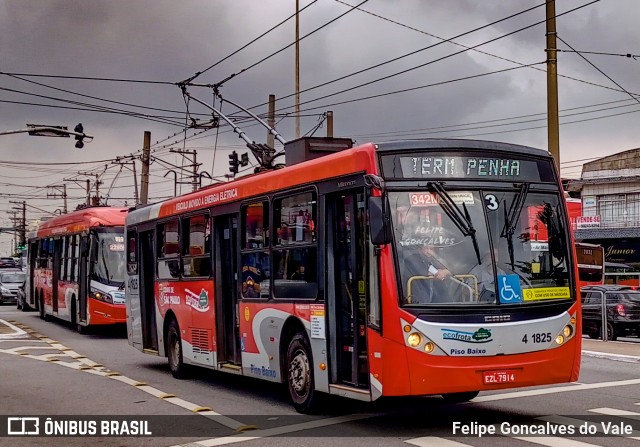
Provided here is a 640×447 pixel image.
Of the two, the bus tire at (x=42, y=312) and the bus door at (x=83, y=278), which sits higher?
the bus door at (x=83, y=278)

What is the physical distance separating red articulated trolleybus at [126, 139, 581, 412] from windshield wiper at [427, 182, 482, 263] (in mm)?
13

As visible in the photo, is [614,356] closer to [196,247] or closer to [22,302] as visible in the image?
[196,247]

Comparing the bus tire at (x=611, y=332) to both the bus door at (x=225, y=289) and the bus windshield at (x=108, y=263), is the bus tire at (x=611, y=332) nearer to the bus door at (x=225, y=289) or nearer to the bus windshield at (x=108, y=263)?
the bus windshield at (x=108, y=263)

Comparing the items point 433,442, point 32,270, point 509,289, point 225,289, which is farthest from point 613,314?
point 32,270

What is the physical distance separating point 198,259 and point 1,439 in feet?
17.9

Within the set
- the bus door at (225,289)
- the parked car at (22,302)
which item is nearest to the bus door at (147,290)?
the bus door at (225,289)

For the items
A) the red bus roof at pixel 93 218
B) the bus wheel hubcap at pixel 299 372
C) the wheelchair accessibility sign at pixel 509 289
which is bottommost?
the bus wheel hubcap at pixel 299 372

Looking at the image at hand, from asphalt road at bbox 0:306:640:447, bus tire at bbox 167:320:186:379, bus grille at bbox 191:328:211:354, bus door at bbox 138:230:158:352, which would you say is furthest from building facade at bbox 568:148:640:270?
bus grille at bbox 191:328:211:354

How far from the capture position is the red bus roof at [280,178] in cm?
1033

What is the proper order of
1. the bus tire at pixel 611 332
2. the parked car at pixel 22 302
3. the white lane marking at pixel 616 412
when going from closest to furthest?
1. the white lane marking at pixel 616 412
2. the bus tire at pixel 611 332
3. the parked car at pixel 22 302

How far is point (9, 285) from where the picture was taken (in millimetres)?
49375

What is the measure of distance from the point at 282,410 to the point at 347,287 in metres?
2.24

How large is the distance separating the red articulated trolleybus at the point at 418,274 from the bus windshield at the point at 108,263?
13391 millimetres

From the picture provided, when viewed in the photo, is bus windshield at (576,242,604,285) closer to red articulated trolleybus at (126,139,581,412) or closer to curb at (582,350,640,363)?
curb at (582,350,640,363)
